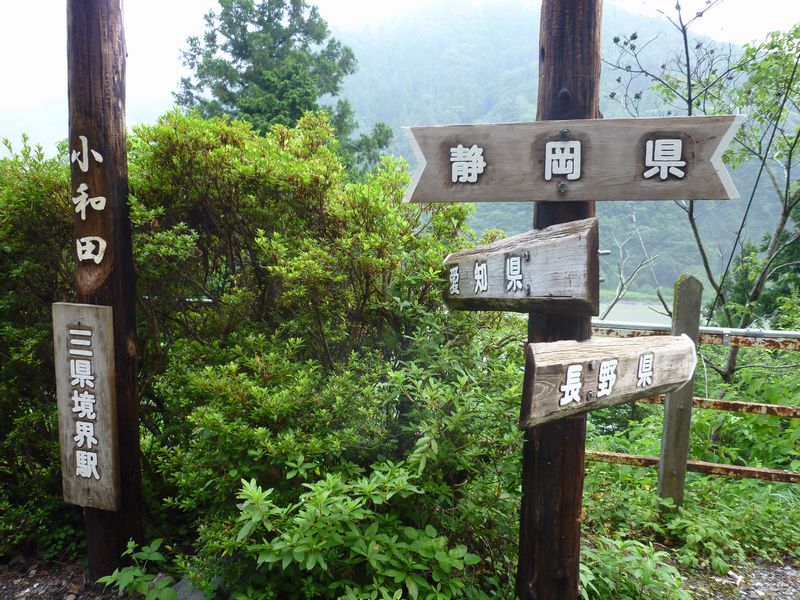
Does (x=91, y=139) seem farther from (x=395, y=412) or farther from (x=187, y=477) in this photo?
(x=395, y=412)

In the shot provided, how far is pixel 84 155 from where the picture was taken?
3.05 meters

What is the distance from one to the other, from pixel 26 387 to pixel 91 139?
173 cm

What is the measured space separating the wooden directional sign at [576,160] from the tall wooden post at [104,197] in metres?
1.90

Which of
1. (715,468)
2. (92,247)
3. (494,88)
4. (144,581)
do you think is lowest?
(144,581)

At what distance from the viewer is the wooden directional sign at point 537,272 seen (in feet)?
6.29

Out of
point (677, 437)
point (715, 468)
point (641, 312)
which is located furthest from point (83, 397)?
point (641, 312)

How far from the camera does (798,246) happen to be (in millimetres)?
9312

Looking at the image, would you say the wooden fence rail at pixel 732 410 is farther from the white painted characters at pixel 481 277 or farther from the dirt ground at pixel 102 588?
the white painted characters at pixel 481 277

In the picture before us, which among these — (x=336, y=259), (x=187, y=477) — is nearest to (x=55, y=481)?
(x=187, y=477)

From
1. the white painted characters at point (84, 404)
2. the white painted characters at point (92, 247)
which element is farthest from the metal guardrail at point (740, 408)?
the white painted characters at point (92, 247)

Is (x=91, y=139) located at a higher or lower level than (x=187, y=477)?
higher

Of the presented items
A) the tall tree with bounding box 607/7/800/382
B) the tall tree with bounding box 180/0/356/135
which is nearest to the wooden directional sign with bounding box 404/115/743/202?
the tall tree with bounding box 607/7/800/382

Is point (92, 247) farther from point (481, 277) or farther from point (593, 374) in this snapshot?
point (593, 374)

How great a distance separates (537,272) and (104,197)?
2470 mm
